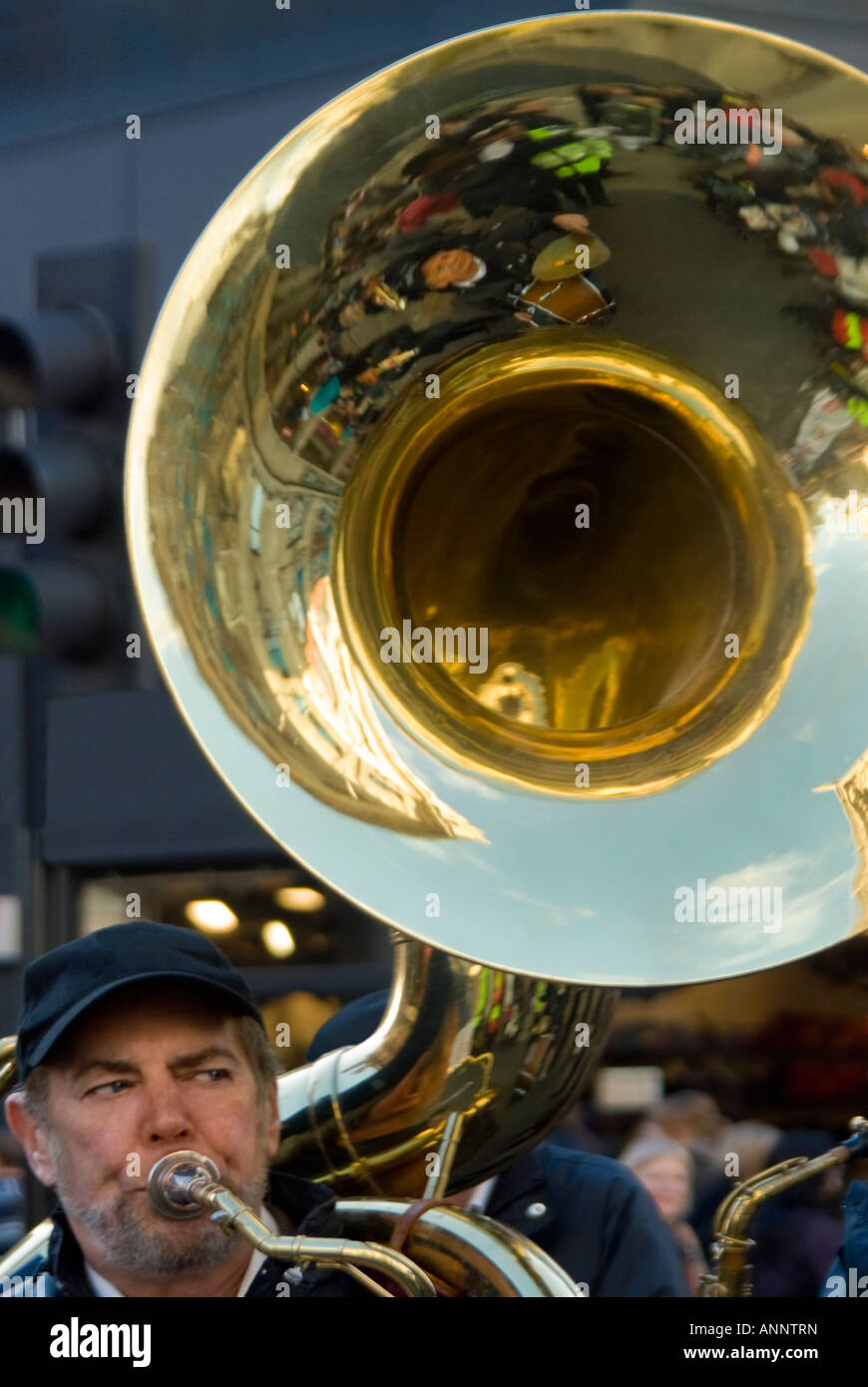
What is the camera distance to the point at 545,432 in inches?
87.1

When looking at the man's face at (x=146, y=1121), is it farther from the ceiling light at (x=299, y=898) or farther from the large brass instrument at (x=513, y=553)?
the ceiling light at (x=299, y=898)

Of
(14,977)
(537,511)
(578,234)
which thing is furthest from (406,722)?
(14,977)

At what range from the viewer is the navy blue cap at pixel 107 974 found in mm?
1635

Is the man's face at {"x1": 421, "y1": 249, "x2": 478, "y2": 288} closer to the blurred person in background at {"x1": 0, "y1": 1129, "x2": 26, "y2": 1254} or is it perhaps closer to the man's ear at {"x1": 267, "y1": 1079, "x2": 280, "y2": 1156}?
the man's ear at {"x1": 267, "y1": 1079, "x2": 280, "y2": 1156}

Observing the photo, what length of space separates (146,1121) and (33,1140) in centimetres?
14

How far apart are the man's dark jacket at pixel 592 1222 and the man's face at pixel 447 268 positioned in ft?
3.50

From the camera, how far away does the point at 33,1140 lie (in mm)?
1678

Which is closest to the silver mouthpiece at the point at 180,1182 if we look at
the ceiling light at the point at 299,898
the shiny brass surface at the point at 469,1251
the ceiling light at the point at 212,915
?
the shiny brass surface at the point at 469,1251

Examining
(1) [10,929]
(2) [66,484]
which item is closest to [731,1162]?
(2) [66,484]

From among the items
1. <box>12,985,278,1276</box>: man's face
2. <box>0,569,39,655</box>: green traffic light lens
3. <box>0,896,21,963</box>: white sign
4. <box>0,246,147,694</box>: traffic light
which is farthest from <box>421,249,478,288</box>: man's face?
<box>0,896,21,963</box>: white sign

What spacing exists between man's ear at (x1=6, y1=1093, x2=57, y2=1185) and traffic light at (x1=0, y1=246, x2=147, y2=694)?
2.40 m

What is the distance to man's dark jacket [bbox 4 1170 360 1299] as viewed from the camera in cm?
160

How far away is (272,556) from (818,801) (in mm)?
629
